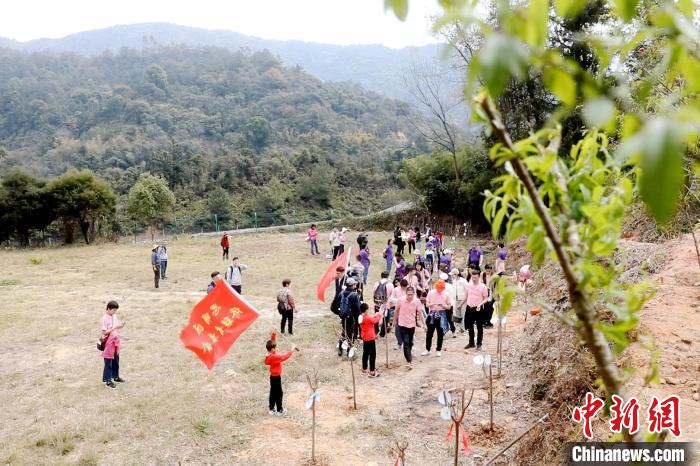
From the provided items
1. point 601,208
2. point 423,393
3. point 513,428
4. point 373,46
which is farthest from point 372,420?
point 373,46

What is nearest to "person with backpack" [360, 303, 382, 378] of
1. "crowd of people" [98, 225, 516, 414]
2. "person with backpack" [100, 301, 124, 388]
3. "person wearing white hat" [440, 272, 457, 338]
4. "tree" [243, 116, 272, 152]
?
"crowd of people" [98, 225, 516, 414]

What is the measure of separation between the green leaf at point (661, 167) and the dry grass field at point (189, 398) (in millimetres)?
5371

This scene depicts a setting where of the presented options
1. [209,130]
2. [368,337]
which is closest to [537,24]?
[368,337]

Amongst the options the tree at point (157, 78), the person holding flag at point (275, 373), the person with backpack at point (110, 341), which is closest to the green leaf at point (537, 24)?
the person holding flag at point (275, 373)

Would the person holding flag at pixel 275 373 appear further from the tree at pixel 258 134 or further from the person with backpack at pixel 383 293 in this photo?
the tree at pixel 258 134

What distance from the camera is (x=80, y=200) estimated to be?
1019 inches

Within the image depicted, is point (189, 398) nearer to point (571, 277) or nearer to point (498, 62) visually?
point (571, 277)

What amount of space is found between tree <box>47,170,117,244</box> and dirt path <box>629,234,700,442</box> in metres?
26.2

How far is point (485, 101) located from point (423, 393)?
651 centimetres

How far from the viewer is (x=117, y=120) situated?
2601 inches

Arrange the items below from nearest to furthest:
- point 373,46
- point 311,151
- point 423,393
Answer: point 423,393 < point 311,151 < point 373,46

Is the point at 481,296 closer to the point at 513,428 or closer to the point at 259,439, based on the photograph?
the point at 513,428

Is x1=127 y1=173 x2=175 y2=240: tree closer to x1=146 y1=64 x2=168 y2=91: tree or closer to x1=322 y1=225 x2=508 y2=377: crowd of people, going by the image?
x1=322 y1=225 x2=508 y2=377: crowd of people

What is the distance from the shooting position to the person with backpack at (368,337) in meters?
7.36
